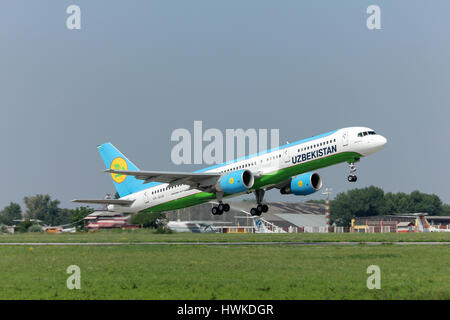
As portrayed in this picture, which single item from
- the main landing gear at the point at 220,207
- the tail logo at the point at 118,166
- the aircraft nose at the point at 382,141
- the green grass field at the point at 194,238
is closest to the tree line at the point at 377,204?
the green grass field at the point at 194,238

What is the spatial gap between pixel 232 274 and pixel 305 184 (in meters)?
27.5

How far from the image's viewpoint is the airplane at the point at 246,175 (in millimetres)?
44469

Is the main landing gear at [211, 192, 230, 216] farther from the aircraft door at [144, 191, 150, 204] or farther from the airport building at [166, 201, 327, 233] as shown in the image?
the airport building at [166, 201, 327, 233]

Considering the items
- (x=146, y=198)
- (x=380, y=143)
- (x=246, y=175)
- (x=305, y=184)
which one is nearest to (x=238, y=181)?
(x=246, y=175)

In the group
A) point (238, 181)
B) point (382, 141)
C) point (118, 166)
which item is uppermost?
point (118, 166)

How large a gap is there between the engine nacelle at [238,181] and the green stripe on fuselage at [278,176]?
75 centimetres

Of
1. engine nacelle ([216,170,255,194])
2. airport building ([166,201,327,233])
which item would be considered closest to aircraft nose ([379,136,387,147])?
engine nacelle ([216,170,255,194])

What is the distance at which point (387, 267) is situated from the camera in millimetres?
28484

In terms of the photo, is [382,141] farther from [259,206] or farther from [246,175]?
[259,206]

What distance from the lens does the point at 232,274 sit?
25859 mm

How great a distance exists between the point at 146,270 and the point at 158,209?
30.2m

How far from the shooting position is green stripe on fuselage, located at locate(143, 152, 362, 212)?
44.8 m

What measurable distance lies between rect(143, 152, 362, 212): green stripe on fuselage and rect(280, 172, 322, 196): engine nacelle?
357 cm
